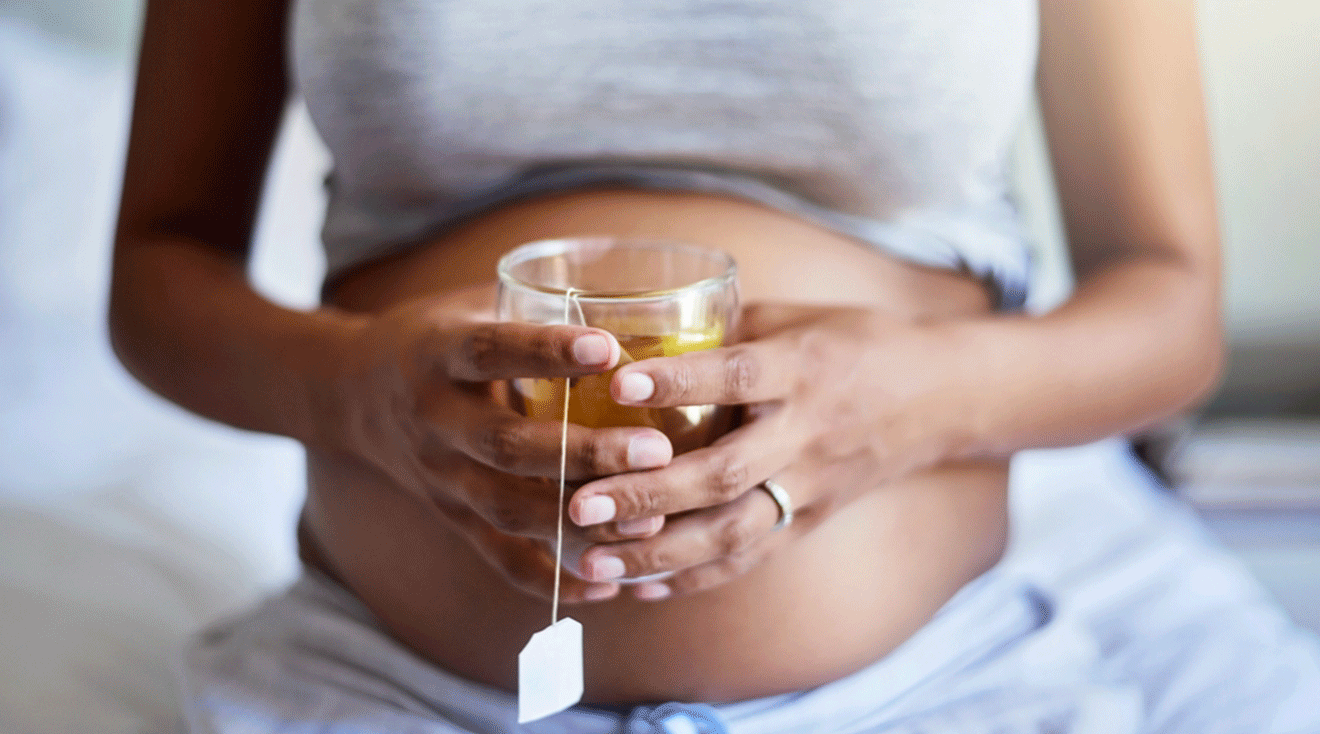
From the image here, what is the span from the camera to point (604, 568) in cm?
46

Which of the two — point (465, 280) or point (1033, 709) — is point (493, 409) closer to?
point (465, 280)

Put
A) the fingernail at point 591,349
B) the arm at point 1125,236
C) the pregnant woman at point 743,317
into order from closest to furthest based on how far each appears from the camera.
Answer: the fingernail at point 591,349 < the pregnant woman at point 743,317 < the arm at point 1125,236

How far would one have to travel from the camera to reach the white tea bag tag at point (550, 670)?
43 centimetres

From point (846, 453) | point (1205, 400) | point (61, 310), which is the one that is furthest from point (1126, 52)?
point (61, 310)

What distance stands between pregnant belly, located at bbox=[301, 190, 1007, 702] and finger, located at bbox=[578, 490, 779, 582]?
10cm

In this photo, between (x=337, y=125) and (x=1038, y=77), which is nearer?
(x=337, y=125)

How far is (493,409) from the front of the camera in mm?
467

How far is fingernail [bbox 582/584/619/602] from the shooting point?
49 cm

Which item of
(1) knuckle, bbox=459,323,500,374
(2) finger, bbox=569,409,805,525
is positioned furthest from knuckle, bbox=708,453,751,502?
(1) knuckle, bbox=459,323,500,374

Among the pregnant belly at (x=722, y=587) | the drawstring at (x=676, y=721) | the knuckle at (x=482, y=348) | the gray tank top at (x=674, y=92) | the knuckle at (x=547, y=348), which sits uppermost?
the gray tank top at (x=674, y=92)

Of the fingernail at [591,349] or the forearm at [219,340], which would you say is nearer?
the fingernail at [591,349]

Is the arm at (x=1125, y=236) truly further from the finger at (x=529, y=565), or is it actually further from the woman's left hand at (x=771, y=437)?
the finger at (x=529, y=565)

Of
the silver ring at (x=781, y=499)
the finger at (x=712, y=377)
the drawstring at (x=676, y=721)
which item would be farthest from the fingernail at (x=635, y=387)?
the drawstring at (x=676, y=721)

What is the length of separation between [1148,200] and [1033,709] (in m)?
0.38
